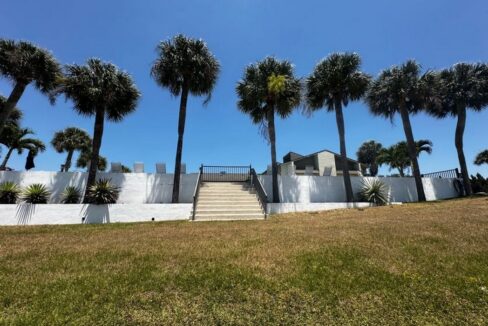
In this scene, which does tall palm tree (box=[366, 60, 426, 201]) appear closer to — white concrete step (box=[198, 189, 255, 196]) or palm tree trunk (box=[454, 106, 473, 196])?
palm tree trunk (box=[454, 106, 473, 196])

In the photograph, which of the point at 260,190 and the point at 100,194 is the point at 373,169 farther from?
the point at 100,194

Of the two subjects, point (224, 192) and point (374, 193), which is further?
point (374, 193)

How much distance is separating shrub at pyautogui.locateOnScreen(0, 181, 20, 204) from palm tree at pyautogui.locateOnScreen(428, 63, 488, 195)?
2841cm

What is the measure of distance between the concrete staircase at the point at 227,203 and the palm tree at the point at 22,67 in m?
11.0

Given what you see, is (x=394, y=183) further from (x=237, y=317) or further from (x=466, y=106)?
(x=237, y=317)

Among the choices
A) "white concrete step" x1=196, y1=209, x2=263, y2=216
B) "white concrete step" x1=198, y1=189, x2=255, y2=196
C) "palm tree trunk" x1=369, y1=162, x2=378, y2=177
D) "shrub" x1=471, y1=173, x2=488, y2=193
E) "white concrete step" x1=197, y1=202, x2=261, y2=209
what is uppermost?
"palm tree trunk" x1=369, y1=162, x2=378, y2=177

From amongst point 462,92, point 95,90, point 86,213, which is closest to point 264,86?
point 95,90

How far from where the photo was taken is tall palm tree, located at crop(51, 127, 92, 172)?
80.9 feet

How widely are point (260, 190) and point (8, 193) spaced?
42.5ft

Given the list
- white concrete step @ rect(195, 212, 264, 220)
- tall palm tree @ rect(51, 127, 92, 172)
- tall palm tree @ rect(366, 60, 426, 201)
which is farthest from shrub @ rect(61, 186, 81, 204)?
tall palm tree @ rect(366, 60, 426, 201)

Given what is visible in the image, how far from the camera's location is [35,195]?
12.2 m

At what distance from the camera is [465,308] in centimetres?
295

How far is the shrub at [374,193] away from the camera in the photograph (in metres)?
16.5

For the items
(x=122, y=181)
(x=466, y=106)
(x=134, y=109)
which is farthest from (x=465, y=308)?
(x=466, y=106)
